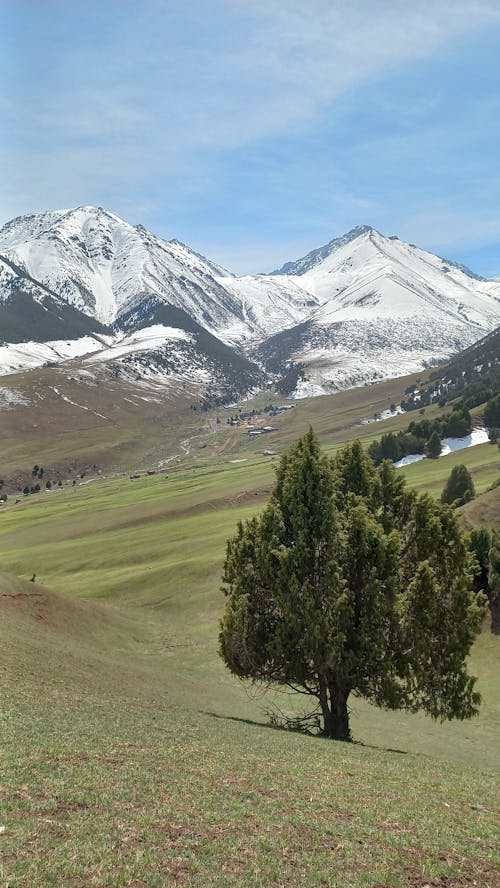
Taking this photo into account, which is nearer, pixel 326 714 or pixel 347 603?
pixel 347 603

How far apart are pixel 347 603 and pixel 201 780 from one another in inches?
637

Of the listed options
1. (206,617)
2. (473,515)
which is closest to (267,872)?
(206,617)

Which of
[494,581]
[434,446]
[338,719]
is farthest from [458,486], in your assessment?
[434,446]

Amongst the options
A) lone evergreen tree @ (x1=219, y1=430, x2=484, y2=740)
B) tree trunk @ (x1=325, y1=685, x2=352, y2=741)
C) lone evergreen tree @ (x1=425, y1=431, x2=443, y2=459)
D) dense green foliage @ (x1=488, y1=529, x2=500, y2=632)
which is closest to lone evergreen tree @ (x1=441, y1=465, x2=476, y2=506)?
dense green foliage @ (x1=488, y1=529, x2=500, y2=632)

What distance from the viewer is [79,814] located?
14320mm

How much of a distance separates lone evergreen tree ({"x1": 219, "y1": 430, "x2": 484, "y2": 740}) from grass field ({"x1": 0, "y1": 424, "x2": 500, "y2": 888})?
3805mm

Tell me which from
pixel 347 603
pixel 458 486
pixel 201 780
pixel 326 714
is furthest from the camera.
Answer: pixel 458 486

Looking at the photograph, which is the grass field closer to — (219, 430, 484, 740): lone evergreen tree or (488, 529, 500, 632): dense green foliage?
(219, 430, 484, 740): lone evergreen tree

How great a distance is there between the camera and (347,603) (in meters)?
32.5

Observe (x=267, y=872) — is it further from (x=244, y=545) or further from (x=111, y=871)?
(x=244, y=545)

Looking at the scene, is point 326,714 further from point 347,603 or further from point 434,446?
point 434,446

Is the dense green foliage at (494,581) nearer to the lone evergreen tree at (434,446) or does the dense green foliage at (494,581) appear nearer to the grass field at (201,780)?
the grass field at (201,780)

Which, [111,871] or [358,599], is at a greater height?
[111,871]

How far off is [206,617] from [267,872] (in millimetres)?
58877
